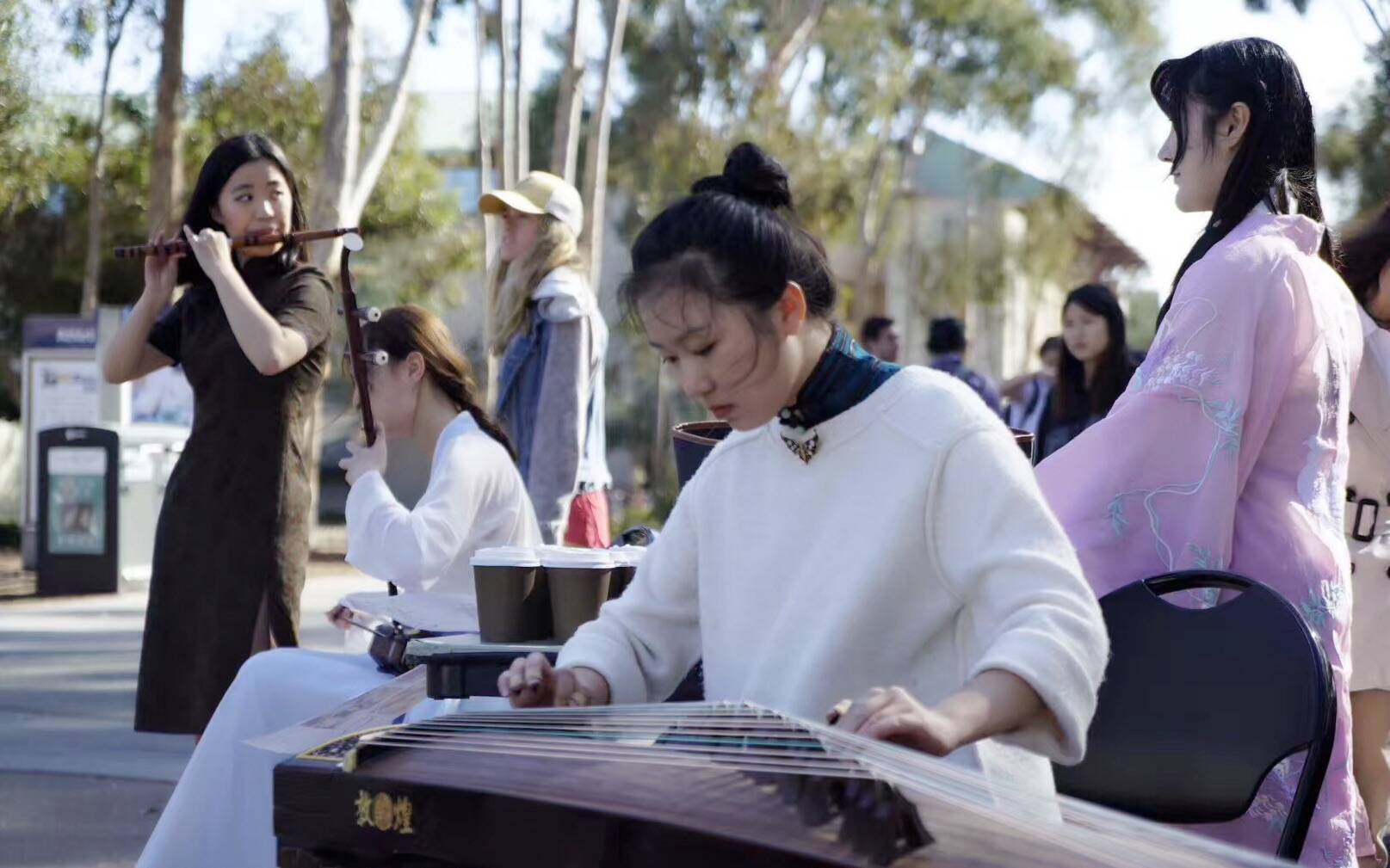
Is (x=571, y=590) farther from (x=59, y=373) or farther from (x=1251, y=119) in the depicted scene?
(x=59, y=373)

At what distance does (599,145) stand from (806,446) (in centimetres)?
2083

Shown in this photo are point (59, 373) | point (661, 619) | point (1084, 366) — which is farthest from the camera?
point (59, 373)

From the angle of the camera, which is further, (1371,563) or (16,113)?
(16,113)

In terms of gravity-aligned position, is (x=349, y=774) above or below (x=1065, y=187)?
below

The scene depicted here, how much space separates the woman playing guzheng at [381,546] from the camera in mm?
3643

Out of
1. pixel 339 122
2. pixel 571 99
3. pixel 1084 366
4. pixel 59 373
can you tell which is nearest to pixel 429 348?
pixel 1084 366

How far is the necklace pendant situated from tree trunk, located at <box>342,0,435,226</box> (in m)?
14.1

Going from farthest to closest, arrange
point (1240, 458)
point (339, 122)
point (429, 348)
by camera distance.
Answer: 1. point (339, 122)
2. point (429, 348)
3. point (1240, 458)

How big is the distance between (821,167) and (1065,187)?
30.4ft

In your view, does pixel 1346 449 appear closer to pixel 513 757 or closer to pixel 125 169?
pixel 513 757

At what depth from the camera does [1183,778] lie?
2500mm

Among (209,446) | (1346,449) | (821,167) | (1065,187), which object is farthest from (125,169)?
(1346,449)

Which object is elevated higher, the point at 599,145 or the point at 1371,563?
the point at 599,145

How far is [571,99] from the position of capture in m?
20.7
